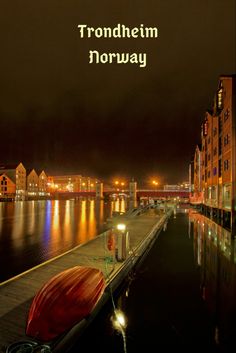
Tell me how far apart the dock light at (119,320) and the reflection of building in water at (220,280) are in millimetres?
3186

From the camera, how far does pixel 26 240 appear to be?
21781 mm

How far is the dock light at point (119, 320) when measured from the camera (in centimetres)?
856

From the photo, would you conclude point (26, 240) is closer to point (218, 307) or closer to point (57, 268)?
point (57, 268)

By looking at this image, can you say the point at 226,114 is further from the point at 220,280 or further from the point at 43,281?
the point at 43,281

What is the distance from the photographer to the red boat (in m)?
6.39

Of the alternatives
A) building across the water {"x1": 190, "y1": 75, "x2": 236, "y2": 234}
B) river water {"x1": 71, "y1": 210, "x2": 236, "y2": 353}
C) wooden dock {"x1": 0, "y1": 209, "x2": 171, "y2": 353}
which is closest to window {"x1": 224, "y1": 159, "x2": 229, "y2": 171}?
building across the water {"x1": 190, "y1": 75, "x2": 236, "y2": 234}

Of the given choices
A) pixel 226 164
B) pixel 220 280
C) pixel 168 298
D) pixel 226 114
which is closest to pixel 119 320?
pixel 168 298

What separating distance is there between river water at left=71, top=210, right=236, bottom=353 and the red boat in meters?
1.07

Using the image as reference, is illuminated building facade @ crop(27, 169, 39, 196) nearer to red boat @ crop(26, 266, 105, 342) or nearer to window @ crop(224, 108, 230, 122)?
window @ crop(224, 108, 230, 122)

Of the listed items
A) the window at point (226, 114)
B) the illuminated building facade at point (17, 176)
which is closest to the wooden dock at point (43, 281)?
the window at point (226, 114)

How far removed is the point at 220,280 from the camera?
13.2 meters

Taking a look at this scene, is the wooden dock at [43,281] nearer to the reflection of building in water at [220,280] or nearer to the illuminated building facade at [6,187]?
the reflection of building in water at [220,280]

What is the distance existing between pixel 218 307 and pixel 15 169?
4610 inches

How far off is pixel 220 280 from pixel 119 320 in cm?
685
